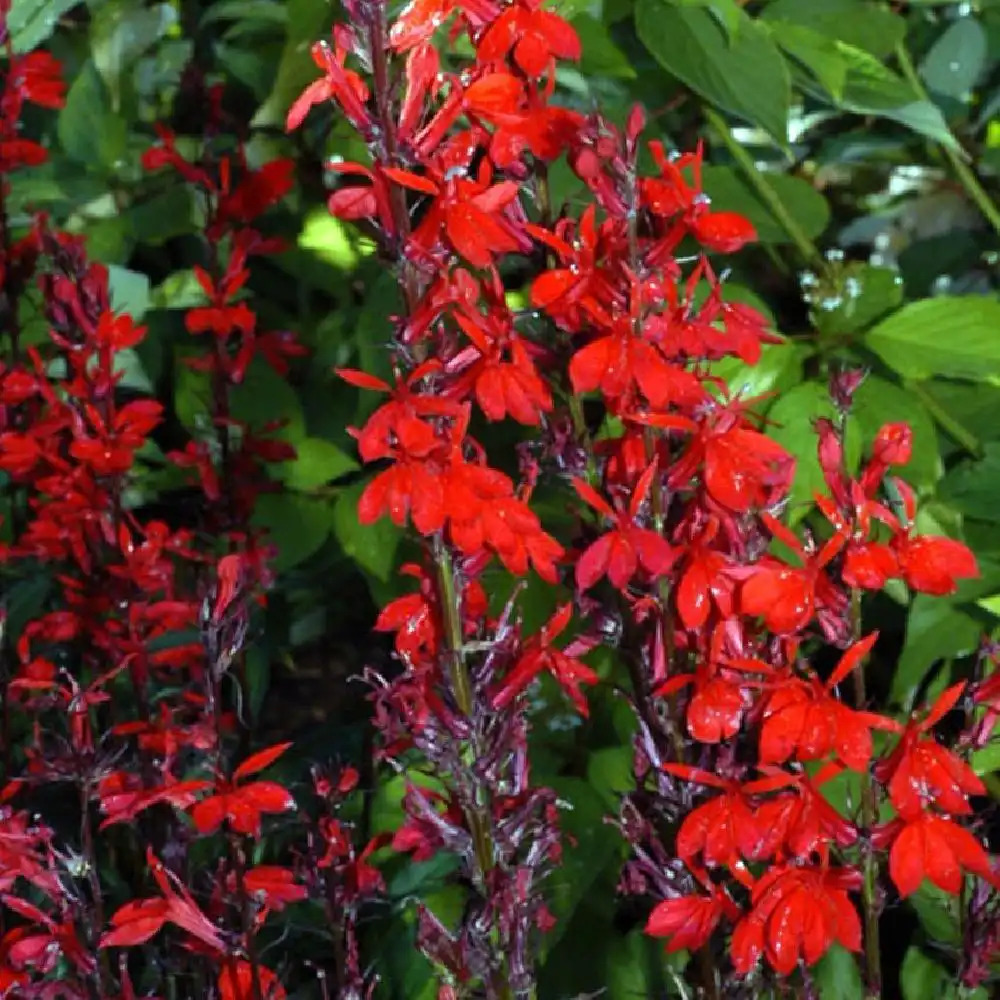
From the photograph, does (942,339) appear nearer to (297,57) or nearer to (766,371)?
(766,371)

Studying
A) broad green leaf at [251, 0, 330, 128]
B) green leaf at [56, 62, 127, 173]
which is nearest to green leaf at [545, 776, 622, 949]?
broad green leaf at [251, 0, 330, 128]

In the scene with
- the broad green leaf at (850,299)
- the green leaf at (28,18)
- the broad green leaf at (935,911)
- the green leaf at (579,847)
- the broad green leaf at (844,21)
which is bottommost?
the broad green leaf at (935,911)

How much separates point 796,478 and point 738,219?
282 millimetres

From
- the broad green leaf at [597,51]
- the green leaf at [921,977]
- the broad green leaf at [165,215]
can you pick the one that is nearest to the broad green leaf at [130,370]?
the broad green leaf at [165,215]

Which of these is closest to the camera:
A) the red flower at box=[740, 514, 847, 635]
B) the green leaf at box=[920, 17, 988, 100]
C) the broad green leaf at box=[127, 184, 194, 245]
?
the red flower at box=[740, 514, 847, 635]

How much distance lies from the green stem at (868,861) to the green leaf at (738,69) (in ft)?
1.03

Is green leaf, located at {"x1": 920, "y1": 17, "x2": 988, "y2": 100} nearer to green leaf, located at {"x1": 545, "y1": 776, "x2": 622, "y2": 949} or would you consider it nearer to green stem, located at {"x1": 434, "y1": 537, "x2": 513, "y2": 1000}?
green leaf, located at {"x1": 545, "y1": 776, "x2": 622, "y2": 949}

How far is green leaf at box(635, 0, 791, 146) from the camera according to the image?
740 mm

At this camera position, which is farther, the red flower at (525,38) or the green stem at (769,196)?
the green stem at (769,196)

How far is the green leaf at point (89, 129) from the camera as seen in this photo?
1.17 meters

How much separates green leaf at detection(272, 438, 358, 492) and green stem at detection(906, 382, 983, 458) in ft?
1.17

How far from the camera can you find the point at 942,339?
32.2 inches

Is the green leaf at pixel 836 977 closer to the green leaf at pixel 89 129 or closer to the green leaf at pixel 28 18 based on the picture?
the green leaf at pixel 28 18

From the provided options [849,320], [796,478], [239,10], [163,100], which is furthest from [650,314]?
[163,100]
